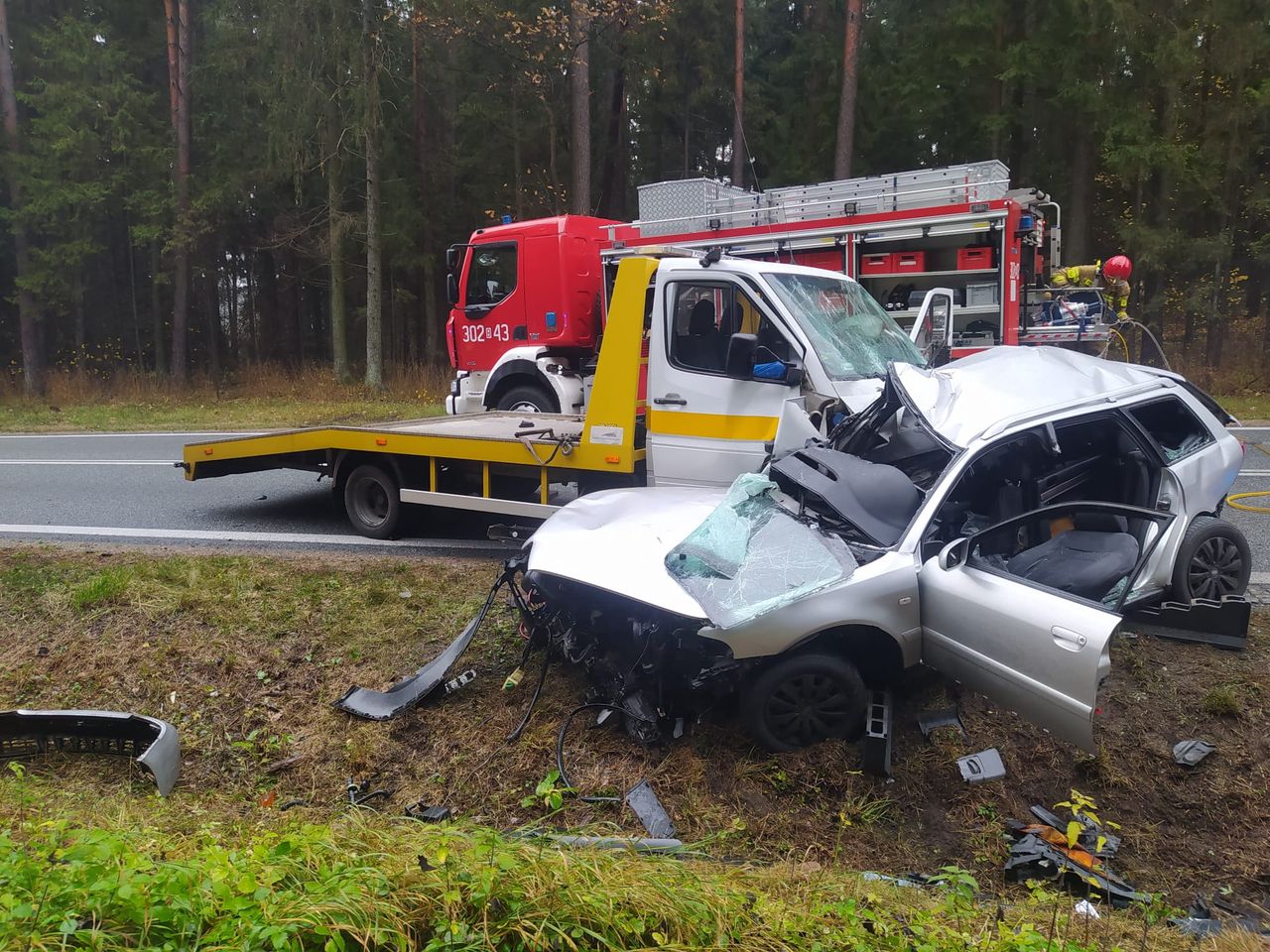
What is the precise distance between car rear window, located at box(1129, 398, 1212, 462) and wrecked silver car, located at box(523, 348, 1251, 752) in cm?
1

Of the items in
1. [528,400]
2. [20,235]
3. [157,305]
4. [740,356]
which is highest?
[20,235]

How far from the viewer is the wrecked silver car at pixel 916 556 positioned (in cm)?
378

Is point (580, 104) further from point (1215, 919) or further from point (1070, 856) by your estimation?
point (1215, 919)

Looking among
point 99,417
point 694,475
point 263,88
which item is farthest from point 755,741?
point 263,88

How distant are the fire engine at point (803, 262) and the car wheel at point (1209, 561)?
4844 millimetres

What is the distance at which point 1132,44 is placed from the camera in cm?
1820

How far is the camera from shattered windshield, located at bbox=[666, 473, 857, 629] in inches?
148

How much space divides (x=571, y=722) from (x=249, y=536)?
4536mm

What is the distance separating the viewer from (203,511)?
872cm

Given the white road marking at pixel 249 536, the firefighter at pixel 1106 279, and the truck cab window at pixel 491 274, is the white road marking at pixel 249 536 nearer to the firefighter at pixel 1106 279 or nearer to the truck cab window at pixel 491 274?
the truck cab window at pixel 491 274

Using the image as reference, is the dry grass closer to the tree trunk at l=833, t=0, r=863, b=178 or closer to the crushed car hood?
the tree trunk at l=833, t=0, r=863, b=178

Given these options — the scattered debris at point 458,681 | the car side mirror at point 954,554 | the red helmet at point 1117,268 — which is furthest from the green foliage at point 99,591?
the red helmet at point 1117,268

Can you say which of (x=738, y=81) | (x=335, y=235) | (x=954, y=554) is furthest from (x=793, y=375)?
(x=738, y=81)

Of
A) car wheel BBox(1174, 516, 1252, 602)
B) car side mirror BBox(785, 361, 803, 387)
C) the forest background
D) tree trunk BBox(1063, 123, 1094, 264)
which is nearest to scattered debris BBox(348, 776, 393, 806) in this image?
car side mirror BBox(785, 361, 803, 387)
